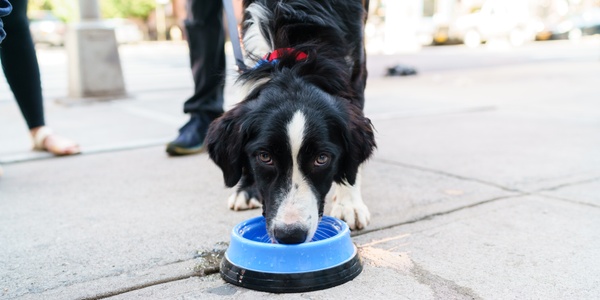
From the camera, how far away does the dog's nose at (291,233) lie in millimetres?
2258

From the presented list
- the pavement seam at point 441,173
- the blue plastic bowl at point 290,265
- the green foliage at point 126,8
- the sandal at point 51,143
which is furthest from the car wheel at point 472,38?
Result: the blue plastic bowl at point 290,265

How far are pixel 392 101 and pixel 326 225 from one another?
564 cm

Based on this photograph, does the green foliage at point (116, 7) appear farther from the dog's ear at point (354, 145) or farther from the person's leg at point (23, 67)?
the dog's ear at point (354, 145)

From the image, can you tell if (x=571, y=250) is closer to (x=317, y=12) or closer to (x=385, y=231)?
(x=385, y=231)

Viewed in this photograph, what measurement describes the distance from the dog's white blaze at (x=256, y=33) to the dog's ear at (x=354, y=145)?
2.00 ft

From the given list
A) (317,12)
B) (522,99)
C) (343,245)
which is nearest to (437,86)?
(522,99)

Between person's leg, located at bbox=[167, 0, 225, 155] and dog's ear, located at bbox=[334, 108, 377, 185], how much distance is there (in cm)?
210

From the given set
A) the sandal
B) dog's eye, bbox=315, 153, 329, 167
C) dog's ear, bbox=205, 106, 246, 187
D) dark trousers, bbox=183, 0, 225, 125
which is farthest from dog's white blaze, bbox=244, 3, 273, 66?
the sandal

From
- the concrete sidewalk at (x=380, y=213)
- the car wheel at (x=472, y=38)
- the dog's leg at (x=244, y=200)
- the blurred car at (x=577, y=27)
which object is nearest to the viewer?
the concrete sidewalk at (x=380, y=213)

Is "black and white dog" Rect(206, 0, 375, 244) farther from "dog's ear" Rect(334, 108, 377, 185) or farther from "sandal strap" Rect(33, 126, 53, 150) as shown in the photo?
"sandal strap" Rect(33, 126, 53, 150)

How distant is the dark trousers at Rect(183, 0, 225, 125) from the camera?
15.2 feet

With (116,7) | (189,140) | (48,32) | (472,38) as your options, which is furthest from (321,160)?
(116,7)

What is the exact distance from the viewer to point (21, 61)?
4.22 metres

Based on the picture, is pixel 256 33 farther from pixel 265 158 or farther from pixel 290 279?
pixel 290 279
